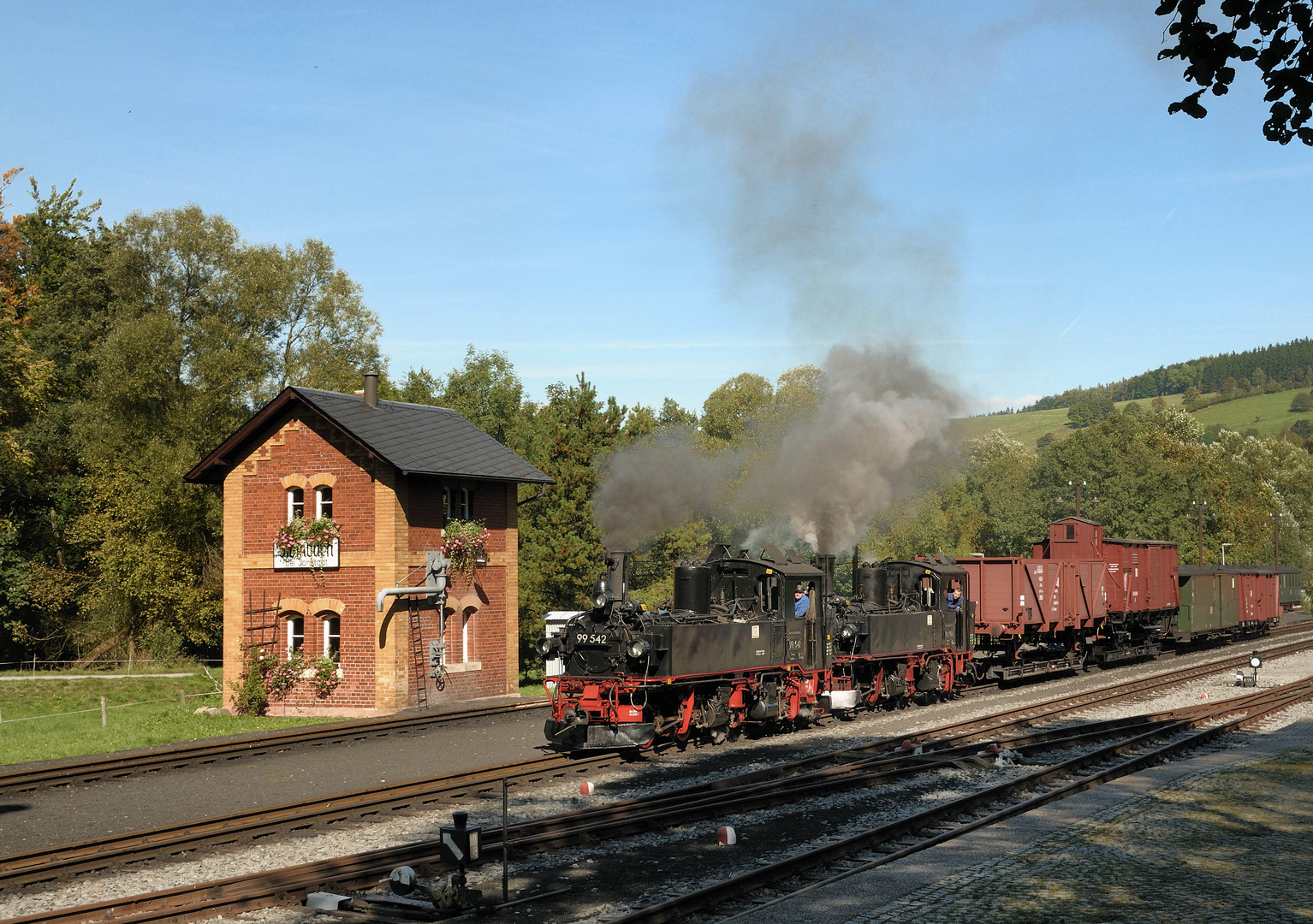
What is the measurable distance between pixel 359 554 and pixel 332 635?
241 cm

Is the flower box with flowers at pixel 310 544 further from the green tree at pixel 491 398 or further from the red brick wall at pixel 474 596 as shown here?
the green tree at pixel 491 398

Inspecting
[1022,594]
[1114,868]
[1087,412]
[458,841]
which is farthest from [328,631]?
[1087,412]

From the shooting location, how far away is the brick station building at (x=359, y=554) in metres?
26.0

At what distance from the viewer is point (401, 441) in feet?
89.5

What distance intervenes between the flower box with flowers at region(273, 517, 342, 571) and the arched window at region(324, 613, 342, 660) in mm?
1364

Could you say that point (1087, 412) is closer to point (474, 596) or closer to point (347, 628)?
point (474, 596)

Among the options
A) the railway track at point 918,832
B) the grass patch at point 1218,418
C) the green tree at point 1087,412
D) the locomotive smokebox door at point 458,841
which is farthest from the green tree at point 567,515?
the green tree at point 1087,412

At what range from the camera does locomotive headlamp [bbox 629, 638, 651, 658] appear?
17.2 meters

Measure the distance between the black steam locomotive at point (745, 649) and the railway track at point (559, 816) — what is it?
3.96 feet

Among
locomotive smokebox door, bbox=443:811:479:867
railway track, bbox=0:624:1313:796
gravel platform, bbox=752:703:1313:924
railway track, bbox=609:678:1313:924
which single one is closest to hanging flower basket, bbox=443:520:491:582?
railway track, bbox=0:624:1313:796

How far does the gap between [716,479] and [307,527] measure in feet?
32.9

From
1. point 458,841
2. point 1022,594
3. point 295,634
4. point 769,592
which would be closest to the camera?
point 458,841

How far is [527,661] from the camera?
43.1m

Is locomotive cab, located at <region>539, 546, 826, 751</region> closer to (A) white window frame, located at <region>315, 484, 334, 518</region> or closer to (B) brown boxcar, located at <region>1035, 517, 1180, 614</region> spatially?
(A) white window frame, located at <region>315, 484, 334, 518</region>
